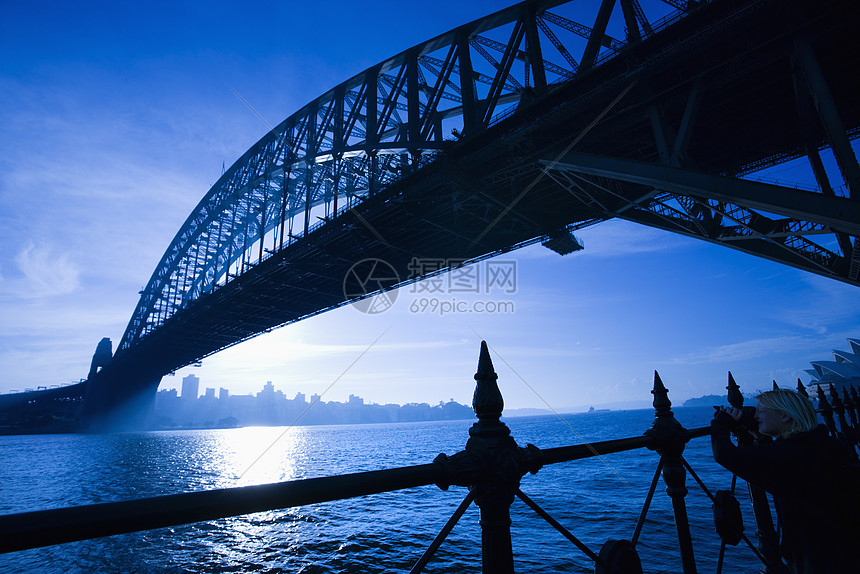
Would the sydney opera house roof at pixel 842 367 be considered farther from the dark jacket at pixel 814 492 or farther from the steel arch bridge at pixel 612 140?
the dark jacket at pixel 814 492

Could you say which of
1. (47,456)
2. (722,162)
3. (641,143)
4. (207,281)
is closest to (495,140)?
(641,143)

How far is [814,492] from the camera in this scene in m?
2.01

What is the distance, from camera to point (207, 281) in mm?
57750

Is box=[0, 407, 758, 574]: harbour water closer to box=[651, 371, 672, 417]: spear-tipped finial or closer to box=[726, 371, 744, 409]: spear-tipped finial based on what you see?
box=[726, 371, 744, 409]: spear-tipped finial

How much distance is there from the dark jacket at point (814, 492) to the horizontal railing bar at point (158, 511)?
199 cm

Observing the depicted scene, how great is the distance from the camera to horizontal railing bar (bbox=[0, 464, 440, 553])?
0.96 metres

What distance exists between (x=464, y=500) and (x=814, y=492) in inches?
69.3

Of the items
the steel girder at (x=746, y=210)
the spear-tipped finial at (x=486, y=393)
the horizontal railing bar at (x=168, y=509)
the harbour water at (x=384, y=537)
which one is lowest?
the harbour water at (x=384, y=537)

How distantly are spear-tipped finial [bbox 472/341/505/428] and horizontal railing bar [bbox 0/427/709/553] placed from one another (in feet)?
1.45

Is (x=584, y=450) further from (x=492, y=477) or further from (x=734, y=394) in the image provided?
(x=734, y=394)

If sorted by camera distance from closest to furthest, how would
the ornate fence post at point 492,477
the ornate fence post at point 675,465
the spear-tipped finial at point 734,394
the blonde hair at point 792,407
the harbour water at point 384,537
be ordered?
the ornate fence post at point 492,477 → the blonde hair at point 792,407 → the ornate fence post at point 675,465 → the spear-tipped finial at point 734,394 → the harbour water at point 384,537

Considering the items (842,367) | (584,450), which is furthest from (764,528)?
(842,367)

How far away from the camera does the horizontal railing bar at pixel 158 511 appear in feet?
3.16

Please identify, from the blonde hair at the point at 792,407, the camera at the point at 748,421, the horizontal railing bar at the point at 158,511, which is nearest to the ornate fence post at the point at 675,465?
the camera at the point at 748,421
